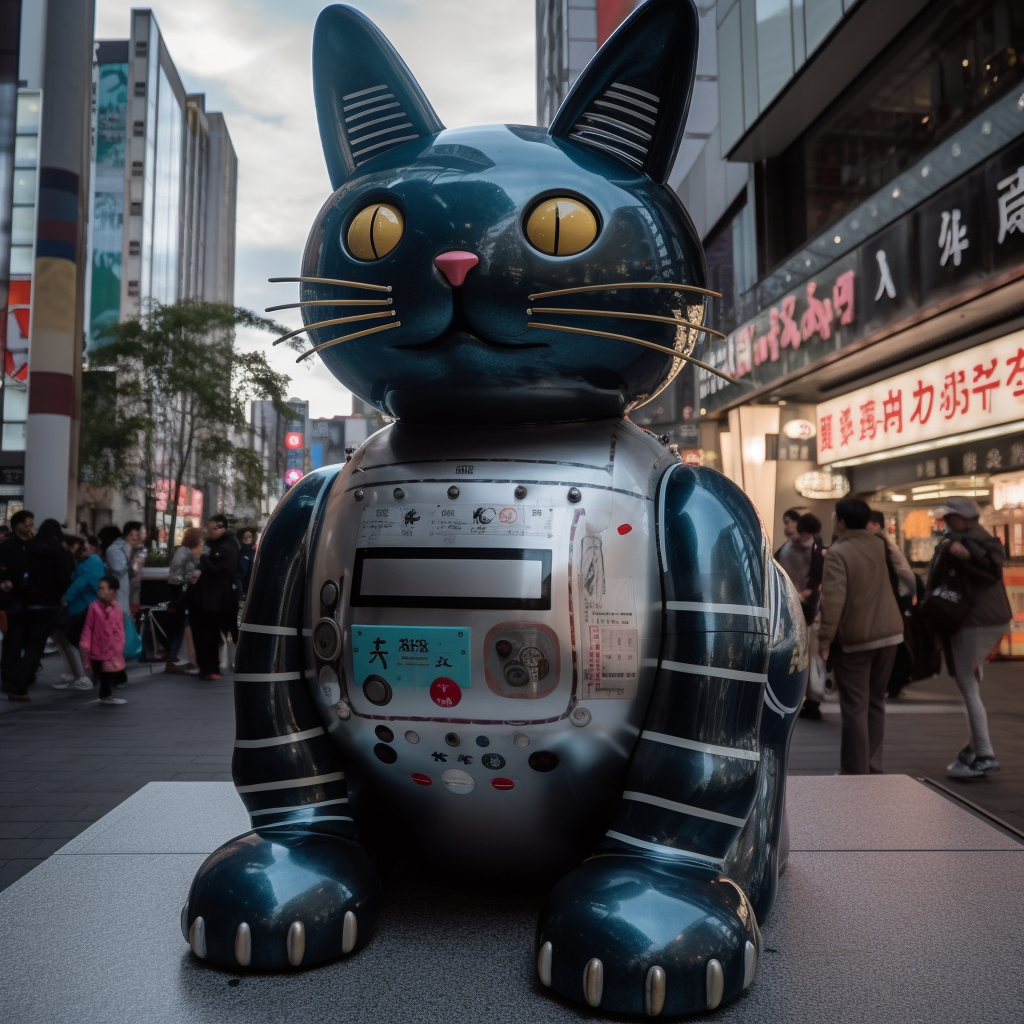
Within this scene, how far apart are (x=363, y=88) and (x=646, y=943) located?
1.94 meters

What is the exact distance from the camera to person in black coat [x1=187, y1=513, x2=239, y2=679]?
9172 millimetres

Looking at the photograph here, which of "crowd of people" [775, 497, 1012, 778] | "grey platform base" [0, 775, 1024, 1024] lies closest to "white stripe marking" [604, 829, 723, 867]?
"grey platform base" [0, 775, 1024, 1024]

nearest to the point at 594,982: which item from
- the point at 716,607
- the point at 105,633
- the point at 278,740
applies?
the point at 716,607

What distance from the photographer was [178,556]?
382 inches

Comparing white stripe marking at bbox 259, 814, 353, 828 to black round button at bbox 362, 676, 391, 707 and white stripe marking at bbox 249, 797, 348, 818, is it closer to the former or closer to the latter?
white stripe marking at bbox 249, 797, 348, 818

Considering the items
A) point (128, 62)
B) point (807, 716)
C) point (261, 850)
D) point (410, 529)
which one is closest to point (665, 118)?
point (410, 529)

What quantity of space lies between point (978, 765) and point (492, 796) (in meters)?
4.39

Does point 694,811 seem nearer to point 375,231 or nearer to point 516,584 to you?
point 516,584

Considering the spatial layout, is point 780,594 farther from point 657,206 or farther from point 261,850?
point 261,850

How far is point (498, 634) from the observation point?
188 cm

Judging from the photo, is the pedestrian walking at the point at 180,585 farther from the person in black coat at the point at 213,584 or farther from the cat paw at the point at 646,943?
the cat paw at the point at 646,943

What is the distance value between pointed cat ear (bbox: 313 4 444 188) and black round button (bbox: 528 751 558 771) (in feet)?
4.60

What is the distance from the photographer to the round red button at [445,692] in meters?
1.90

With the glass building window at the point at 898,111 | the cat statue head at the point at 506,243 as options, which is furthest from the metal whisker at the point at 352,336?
the glass building window at the point at 898,111
